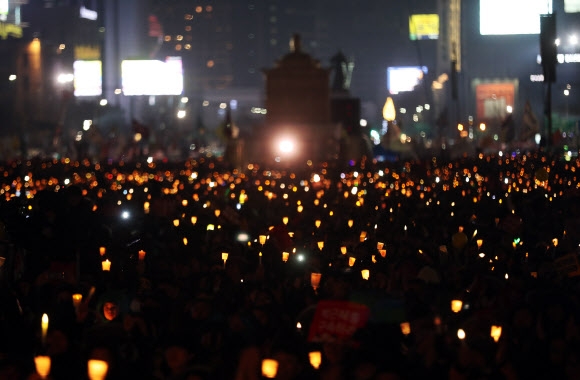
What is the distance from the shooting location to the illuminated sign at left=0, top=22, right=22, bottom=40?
94.2 metres

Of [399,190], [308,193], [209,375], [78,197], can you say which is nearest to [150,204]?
[308,193]

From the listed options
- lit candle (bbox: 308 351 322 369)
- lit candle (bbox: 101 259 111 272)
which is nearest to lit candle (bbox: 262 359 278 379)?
lit candle (bbox: 308 351 322 369)

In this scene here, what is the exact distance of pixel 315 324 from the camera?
1057cm

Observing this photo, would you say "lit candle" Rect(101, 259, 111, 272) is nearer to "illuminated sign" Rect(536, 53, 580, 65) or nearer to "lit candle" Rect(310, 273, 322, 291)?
"lit candle" Rect(310, 273, 322, 291)

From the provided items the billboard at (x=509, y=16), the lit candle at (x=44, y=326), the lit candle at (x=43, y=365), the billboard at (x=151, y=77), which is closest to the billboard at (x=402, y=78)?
the billboard at (x=509, y=16)

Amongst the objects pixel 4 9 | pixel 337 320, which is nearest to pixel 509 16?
pixel 4 9

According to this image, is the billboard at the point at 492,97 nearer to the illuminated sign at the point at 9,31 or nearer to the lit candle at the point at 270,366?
the illuminated sign at the point at 9,31

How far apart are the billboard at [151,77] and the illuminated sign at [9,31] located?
8971 mm

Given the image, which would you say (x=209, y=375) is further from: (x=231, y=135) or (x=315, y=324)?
(x=231, y=135)

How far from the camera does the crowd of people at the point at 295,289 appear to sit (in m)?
9.51

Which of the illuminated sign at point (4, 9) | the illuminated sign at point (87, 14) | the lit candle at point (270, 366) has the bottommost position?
the lit candle at point (270, 366)

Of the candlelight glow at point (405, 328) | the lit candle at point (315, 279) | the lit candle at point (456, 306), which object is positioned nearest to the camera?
the candlelight glow at point (405, 328)

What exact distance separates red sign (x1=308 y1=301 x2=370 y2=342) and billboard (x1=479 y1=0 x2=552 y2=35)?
9028 cm

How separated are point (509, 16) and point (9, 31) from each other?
37215 millimetres
